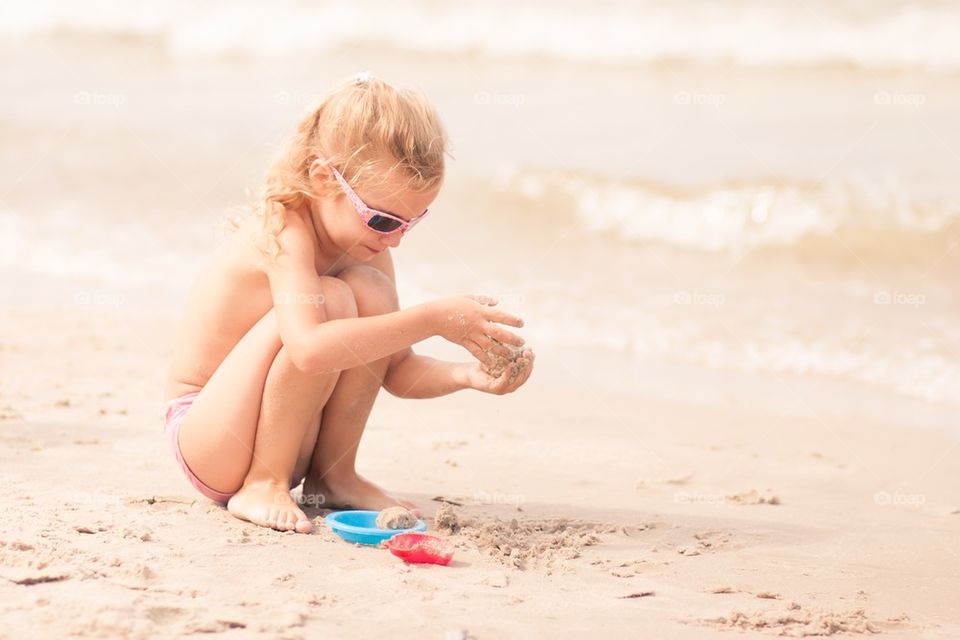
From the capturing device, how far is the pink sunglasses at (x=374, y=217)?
3.37 metres

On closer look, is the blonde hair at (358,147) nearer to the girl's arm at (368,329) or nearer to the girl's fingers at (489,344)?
the girl's arm at (368,329)

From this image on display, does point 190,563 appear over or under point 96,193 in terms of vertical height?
under

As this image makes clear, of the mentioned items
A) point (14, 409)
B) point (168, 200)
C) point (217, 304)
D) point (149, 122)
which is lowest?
point (14, 409)

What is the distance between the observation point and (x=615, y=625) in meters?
2.88

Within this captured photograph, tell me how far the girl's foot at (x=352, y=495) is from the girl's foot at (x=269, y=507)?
0.20 meters

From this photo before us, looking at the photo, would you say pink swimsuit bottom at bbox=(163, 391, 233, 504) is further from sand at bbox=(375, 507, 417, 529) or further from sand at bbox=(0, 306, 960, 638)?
sand at bbox=(375, 507, 417, 529)

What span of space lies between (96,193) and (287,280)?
7.39 meters

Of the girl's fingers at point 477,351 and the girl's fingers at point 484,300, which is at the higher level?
the girl's fingers at point 484,300

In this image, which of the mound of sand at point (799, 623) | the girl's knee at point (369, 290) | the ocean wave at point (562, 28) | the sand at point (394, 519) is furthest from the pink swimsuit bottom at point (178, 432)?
the ocean wave at point (562, 28)

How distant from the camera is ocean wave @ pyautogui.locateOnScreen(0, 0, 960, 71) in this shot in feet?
45.3

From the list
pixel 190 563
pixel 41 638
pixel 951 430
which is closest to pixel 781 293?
pixel 951 430

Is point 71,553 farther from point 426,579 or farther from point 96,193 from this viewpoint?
point 96,193

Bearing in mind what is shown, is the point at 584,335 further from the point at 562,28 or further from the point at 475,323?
the point at 562,28

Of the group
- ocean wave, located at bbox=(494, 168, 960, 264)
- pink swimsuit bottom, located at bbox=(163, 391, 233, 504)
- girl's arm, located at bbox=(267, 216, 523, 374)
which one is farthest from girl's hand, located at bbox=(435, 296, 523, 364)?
ocean wave, located at bbox=(494, 168, 960, 264)
